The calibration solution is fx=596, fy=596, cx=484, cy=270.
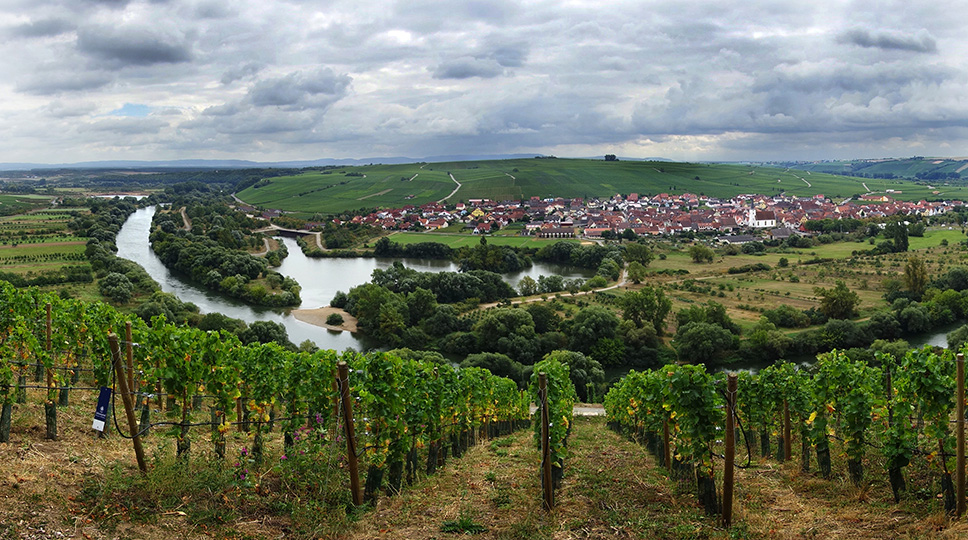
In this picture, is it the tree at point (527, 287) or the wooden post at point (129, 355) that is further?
the tree at point (527, 287)

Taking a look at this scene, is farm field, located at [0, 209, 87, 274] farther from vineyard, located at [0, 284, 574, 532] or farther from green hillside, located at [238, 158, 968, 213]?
green hillside, located at [238, 158, 968, 213]

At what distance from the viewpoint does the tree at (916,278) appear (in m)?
51.0

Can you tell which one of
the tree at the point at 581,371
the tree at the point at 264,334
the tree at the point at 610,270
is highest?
the tree at the point at 610,270

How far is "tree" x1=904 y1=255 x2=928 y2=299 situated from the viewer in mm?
50969

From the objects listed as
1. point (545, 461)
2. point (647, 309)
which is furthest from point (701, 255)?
point (545, 461)

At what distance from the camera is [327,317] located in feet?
168

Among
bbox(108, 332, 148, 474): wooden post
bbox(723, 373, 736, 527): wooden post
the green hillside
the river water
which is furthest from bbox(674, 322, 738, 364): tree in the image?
the green hillside

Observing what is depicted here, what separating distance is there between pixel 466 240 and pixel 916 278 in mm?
58859

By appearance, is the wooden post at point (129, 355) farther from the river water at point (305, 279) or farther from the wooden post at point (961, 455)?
the river water at point (305, 279)

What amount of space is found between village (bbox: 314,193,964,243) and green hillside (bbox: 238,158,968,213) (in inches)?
460

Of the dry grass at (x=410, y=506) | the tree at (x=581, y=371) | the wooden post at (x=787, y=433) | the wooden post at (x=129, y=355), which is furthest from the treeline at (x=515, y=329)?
the wooden post at (x=129, y=355)

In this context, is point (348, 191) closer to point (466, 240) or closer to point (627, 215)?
point (627, 215)

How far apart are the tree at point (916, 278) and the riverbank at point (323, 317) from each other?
4773 centimetres

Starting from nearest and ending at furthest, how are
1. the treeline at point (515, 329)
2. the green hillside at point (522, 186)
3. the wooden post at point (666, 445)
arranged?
the wooden post at point (666, 445) < the treeline at point (515, 329) < the green hillside at point (522, 186)
